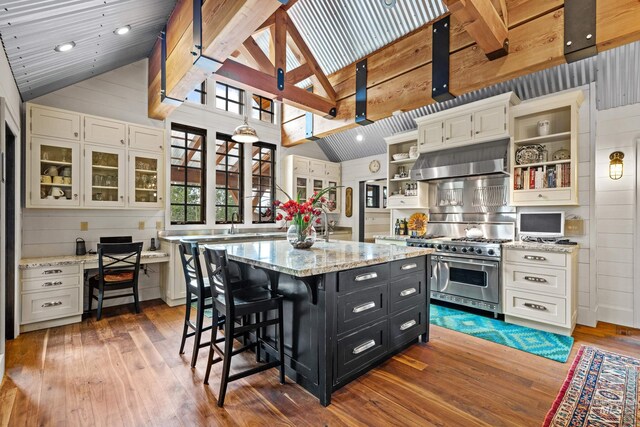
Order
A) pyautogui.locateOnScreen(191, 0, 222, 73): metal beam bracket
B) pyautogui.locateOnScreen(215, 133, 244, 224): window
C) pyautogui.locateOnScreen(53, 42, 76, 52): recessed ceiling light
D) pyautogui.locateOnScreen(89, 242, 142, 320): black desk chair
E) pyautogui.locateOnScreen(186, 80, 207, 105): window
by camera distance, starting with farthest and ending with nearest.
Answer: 1. pyautogui.locateOnScreen(215, 133, 244, 224): window
2. pyautogui.locateOnScreen(186, 80, 207, 105): window
3. pyautogui.locateOnScreen(89, 242, 142, 320): black desk chair
4. pyautogui.locateOnScreen(53, 42, 76, 52): recessed ceiling light
5. pyautogui.locateOnScreen(191, 0, 222, 73): metal beam bracket

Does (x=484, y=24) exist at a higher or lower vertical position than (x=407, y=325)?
higher

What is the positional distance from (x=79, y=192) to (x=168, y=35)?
7.11 ft

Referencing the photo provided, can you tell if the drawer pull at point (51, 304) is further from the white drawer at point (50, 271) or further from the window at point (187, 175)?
the window at point (187, 175)

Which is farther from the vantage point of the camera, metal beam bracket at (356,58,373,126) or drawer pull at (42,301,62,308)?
metal beam bracket at (356,58,373,126)

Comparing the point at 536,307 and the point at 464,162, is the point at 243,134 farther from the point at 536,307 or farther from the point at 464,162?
the point at 536,307

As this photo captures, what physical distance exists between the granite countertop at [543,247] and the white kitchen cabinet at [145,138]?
185 inches

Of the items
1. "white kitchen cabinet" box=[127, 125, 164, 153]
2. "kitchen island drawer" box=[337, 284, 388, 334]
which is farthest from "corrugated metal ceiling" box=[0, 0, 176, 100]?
"kitchen island drawer" box=[337, 284, 388, 334]

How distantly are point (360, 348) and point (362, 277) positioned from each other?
0.53 m

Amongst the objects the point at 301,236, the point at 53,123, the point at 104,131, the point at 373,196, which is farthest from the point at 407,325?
the point at 373,196

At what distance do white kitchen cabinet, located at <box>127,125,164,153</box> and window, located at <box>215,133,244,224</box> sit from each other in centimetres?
103

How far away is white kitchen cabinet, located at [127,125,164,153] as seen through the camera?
162 inches

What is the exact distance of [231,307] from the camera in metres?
2.00

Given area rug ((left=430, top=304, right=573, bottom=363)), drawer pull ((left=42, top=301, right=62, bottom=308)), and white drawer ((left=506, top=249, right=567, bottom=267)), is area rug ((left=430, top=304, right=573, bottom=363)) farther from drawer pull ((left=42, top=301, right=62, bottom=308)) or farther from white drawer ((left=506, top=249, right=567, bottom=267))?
drawer pull ((left=42, top=301, right=62, bottom=308))

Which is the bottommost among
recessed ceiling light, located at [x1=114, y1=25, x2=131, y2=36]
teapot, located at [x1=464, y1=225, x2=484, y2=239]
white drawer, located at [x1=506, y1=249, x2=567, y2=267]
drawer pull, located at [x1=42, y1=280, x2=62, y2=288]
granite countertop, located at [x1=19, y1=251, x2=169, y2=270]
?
drawer pull, located at [x1=42, y1=280, x2=62, y2=288]
